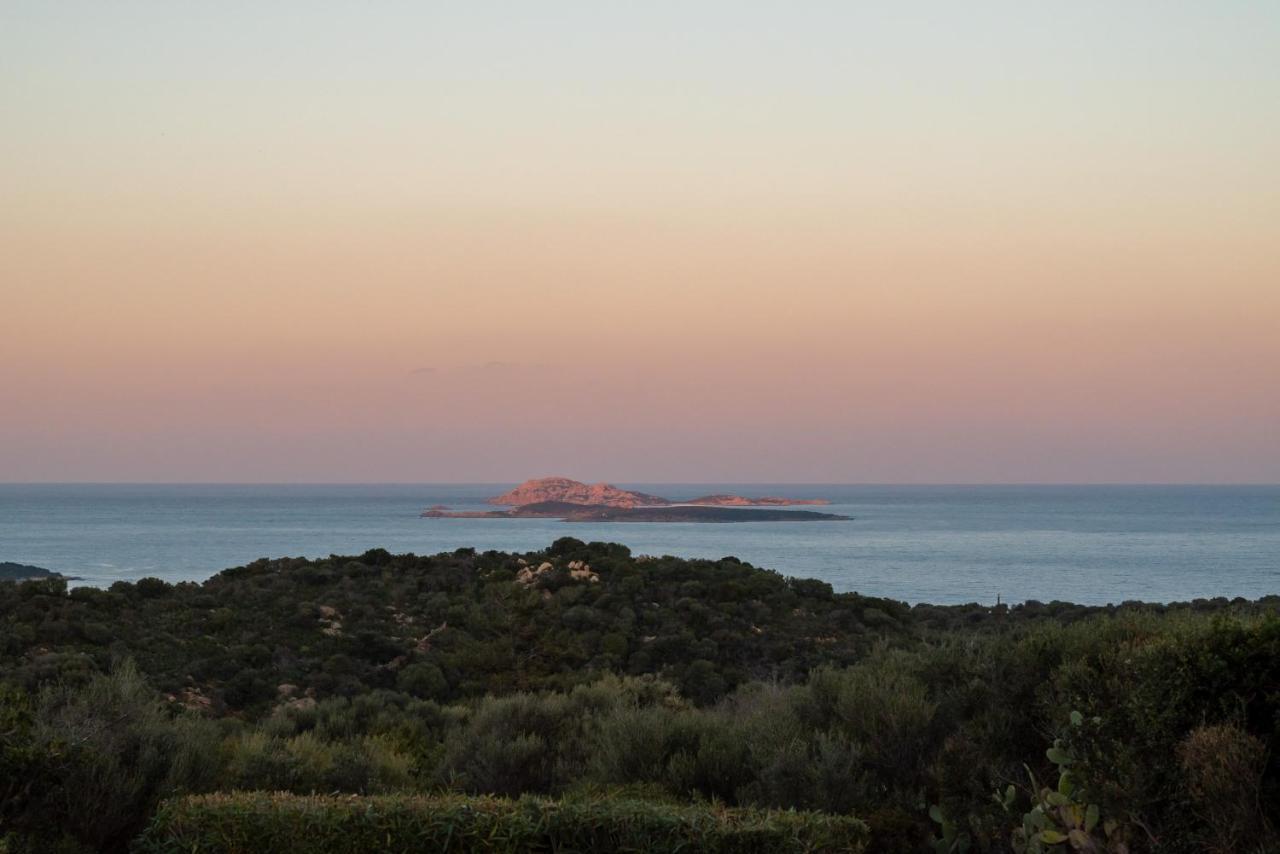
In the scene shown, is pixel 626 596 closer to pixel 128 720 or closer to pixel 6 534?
pixel 128 720

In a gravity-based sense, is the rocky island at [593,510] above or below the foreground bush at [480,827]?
below

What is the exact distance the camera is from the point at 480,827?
687cm

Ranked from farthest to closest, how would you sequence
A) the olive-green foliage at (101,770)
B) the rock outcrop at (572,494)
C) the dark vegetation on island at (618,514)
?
the rock outcrop at (572,494)
the dark vegetation on island at (618,514)
the olive-green foliage at (101,770)

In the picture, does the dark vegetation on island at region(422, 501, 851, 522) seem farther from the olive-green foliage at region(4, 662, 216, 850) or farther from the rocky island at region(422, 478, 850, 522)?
the olive-green foliage at region(4, 662, 216, 850)

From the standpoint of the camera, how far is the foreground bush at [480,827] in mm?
6699

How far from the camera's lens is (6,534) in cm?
10838

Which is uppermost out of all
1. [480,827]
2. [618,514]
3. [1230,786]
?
[1230,786]

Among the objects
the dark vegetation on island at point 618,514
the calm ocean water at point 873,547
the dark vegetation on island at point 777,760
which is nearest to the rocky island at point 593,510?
the dark vegetation on island at point 618,514

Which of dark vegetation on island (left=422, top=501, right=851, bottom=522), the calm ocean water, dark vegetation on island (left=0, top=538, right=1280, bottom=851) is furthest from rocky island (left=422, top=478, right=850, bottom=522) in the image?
dark vegetation on island (left=0, top=538, right=1280, bottom=851)

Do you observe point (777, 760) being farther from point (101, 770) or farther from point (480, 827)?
point (101, 770)

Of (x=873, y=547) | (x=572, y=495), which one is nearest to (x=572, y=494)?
(x=572, y=495)

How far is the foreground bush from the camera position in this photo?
6.70 meters

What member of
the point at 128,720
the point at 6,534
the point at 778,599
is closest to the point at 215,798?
the point at 128,720

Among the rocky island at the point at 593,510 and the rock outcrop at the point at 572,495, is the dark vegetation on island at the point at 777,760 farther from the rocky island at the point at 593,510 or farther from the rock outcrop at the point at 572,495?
the rock outcrop at the point at 572,495
